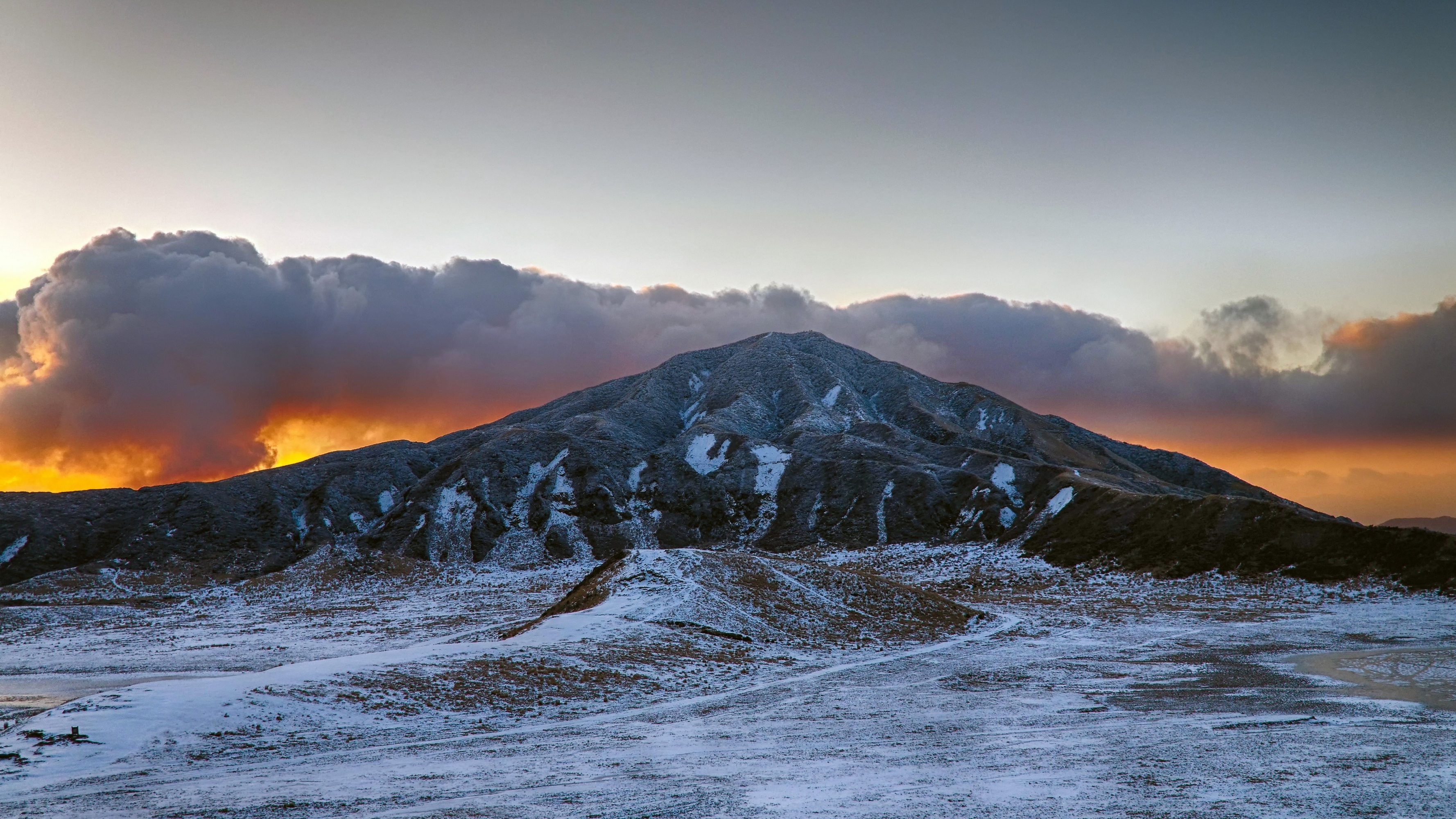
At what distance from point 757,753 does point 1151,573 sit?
81.0 m

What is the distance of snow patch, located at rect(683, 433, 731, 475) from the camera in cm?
16162

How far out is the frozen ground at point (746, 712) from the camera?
17750 mm

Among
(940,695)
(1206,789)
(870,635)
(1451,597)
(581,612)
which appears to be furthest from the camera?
(1451,597)

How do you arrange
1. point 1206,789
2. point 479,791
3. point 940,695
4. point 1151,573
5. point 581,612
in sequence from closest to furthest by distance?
point 1206,789 → point 479,791 → point 940,695 → point 581,612 → point 1151,573

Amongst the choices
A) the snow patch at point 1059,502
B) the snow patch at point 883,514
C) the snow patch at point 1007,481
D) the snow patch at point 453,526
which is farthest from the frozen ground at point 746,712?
the snow patch at point 1007,481

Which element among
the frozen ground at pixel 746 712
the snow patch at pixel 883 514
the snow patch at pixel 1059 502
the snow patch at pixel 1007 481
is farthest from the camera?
the snow patch at pixel 1007 481

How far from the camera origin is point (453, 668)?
109 ft

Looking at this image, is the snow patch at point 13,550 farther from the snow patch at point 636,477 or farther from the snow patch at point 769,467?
the snow patch at point 769,467

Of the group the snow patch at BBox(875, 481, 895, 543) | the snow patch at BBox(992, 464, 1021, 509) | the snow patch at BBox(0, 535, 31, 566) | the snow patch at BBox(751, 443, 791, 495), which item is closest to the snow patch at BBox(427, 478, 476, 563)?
the snow patch at BBox(751, 443, 791, 495)

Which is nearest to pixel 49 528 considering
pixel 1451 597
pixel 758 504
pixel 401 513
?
pixel 401 513

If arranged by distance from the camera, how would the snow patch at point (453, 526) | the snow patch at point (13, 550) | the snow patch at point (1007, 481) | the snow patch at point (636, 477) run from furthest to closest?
the snow patch at point (636, 477) → the snow patch at point (1007, 481) → the snow patch at point (453, 526) → the snow patch at point (13, 550)

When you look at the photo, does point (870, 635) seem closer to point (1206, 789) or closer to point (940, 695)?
point (940, 695)

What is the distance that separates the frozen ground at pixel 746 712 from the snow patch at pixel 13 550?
75.1 m

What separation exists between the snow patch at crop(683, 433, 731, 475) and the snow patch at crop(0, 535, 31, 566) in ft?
320
